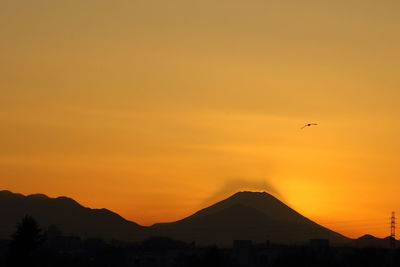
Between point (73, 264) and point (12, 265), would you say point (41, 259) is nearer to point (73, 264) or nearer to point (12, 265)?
point (73, 264)

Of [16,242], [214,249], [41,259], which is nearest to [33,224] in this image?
[16,242]

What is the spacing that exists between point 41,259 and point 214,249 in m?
46.4

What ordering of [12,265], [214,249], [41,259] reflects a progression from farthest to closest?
1. [41,259]
2. [214,249]
3. [12,265]

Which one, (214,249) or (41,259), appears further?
A: (41,259)

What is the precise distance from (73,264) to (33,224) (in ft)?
243

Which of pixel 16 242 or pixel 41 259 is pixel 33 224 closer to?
pixel 16 242

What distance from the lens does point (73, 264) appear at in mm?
197875

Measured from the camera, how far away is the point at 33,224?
126 m

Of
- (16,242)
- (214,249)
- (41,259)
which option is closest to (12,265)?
(16,242)

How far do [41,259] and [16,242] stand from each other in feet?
216

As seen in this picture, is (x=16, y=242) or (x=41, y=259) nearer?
(x=16, y=242)

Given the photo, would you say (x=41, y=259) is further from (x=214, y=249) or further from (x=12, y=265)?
(x=12, y=265)

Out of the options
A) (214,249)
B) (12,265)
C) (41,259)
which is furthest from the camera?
(41,259)

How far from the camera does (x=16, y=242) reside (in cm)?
12494
